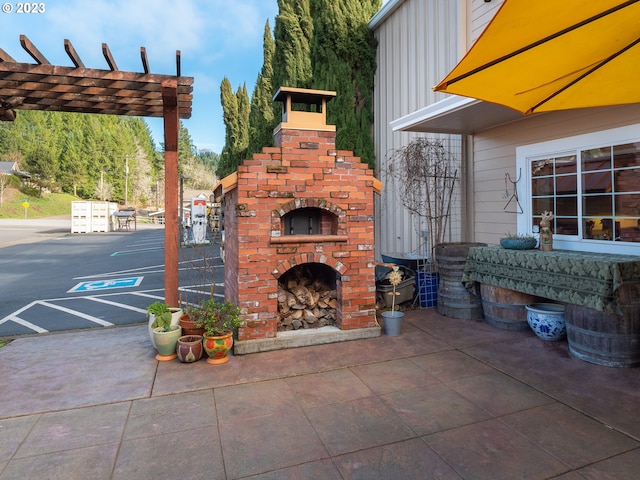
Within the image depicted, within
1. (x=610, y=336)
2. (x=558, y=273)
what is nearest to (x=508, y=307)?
(x=558, y=273)

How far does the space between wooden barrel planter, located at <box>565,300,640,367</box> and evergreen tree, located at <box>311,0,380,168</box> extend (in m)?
5.95

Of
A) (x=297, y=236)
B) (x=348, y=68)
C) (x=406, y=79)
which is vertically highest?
(x=348, y=68)

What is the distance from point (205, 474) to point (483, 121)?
5.43m

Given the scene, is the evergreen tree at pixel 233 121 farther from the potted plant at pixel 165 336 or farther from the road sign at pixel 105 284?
the potted plant at pixel 165 336

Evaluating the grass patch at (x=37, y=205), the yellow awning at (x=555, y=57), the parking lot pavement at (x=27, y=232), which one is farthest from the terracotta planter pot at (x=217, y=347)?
the grass patch at (x=37, y=205)

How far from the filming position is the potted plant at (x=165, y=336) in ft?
13.1

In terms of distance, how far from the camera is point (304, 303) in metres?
4.75

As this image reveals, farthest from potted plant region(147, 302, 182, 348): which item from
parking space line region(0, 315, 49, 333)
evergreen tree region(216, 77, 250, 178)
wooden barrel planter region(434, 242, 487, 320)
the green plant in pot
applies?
evergreen tree region(216, 77, 250, 178)

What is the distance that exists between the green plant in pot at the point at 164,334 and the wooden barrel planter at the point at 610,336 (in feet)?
13.8

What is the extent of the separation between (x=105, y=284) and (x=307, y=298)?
20.5 ft

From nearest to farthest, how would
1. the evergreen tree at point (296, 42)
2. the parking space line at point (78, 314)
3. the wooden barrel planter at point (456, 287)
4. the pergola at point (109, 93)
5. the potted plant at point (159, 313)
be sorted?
the potted plant at point (159, 313) → the pergola at point (109, 93) → the wooden barrel planter at point (456, 287) → the parking space line at point (78, 314) → the evergreen tree at point (296, 42)

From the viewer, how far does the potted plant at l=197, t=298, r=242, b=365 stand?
3.87 m

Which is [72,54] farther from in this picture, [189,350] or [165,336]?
[189,350]

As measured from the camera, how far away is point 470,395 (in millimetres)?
3129
